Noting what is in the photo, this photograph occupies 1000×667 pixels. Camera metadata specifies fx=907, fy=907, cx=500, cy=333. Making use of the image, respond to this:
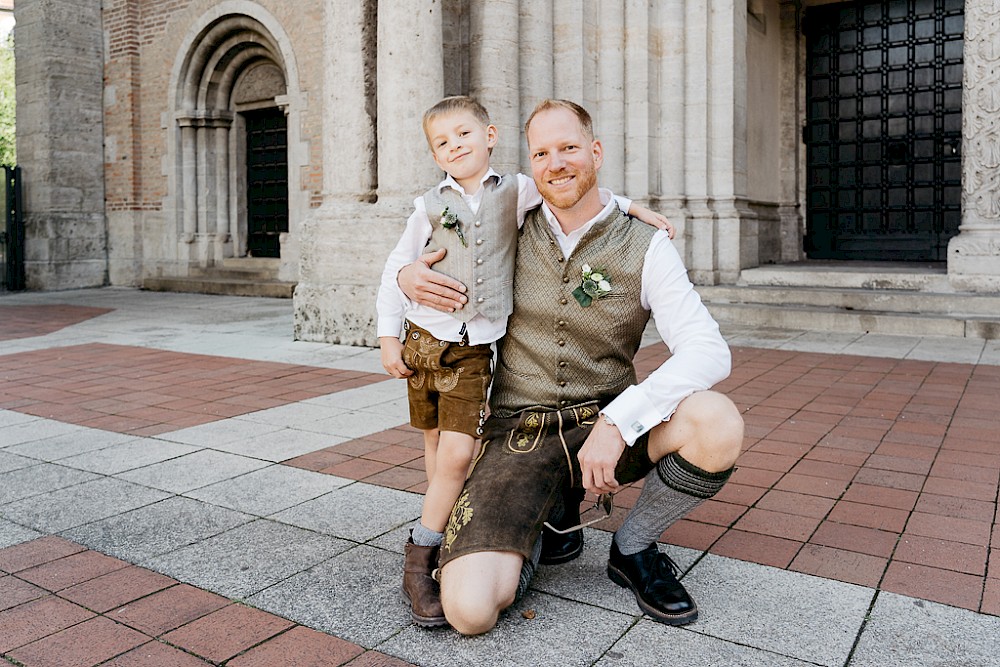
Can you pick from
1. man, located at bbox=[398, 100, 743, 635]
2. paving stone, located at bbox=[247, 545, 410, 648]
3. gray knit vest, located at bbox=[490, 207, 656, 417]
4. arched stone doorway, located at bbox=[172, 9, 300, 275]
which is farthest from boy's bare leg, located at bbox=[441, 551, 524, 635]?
arched stone doorway, located at bbox=[172, 9, 300, 275]

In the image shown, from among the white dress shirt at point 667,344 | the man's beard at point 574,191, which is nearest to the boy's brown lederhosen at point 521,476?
the white dress shirt at point 667,344

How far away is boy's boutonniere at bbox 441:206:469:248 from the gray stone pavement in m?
1.02

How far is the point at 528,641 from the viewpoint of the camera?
227 centimetres

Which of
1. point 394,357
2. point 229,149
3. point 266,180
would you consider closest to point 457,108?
point 394,357

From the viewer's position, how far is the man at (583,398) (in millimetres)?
2307

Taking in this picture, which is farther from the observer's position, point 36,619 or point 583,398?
point 583,398

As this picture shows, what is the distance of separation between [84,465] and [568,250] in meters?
2.64

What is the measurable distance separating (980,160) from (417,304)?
296 inches

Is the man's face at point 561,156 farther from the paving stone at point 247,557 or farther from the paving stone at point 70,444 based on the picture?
the paving stone at point 70,444

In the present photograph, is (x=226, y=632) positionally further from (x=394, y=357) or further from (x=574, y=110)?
(x=574, y=110)

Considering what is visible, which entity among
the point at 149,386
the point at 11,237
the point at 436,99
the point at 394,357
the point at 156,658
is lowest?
the point at 156,658

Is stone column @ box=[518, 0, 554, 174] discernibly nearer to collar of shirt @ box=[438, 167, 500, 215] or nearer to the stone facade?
the stone facade

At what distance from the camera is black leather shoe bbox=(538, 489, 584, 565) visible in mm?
2781

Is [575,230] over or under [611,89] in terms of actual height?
under
